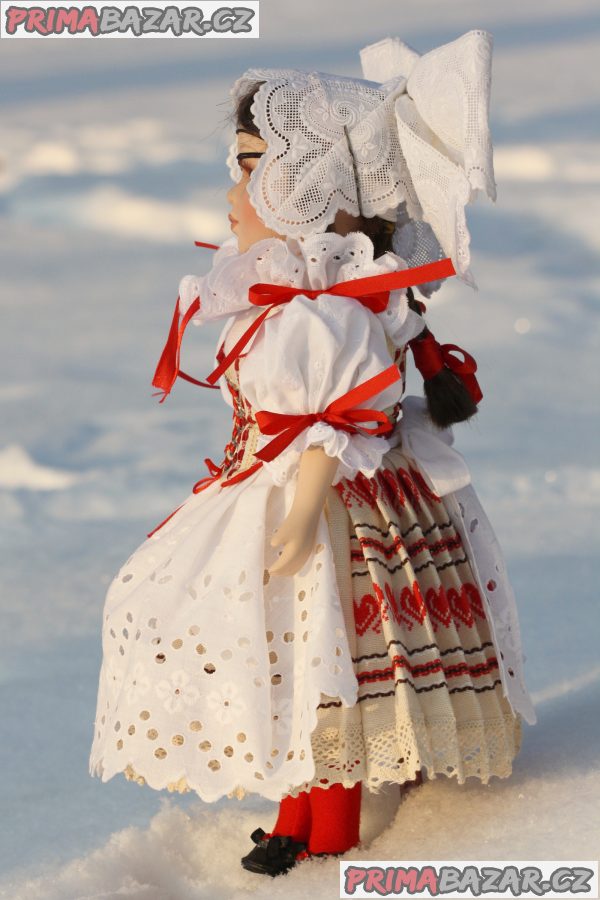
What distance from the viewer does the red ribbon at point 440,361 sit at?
89.6 inches

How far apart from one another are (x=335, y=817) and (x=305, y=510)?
473 millimetres

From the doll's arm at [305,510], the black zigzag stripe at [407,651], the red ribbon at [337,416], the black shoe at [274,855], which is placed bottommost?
the black shoe at [274,855]

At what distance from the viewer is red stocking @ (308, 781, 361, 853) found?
212 centimetres

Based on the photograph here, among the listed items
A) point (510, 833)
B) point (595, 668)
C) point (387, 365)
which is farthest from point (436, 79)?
point (595, 668)

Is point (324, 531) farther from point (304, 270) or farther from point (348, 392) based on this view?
point (304, 270)

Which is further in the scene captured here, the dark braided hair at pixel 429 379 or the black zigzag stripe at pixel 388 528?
the dark braided hair at pixel 429 379

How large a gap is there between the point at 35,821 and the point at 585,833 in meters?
0.99

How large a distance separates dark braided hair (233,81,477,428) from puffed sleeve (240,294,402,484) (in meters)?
0.19

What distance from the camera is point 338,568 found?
2076 millimetres

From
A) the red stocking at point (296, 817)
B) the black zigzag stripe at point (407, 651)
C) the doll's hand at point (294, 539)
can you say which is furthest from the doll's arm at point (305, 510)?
the red stocking at point (296, 817)

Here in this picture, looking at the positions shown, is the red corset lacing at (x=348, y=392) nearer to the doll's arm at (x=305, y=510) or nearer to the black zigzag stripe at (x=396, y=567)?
the doll's arm at (x=305, y=510)

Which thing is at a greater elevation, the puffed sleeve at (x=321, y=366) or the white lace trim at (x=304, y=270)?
the white lace trim at (x=304, y=270)

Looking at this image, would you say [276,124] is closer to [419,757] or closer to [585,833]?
[419,757]

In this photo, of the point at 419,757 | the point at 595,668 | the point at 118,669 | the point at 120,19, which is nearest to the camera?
the point at 419,757
